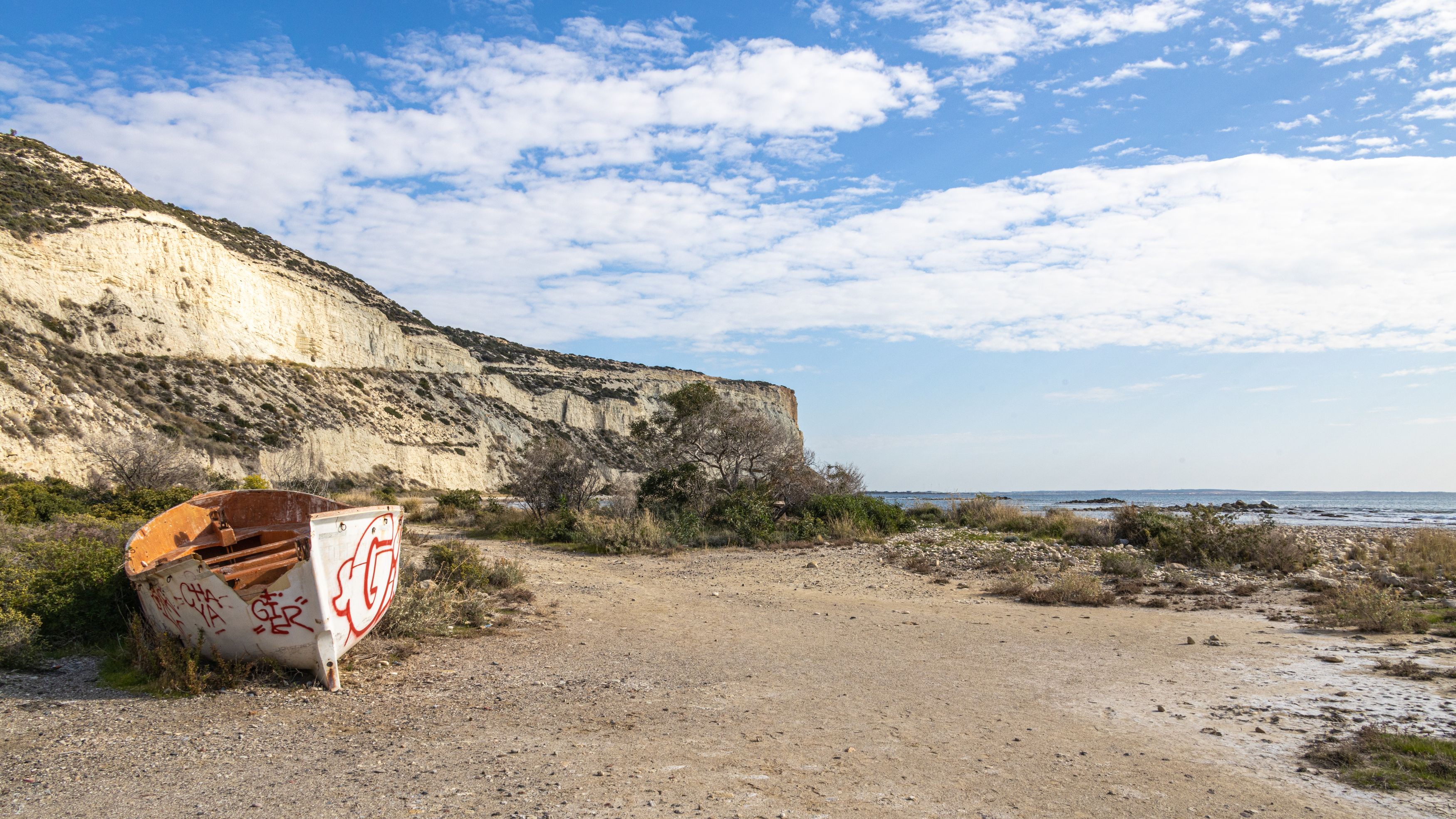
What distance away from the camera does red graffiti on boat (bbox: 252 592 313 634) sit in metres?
5.63

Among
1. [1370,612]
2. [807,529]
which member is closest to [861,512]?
[807,529]

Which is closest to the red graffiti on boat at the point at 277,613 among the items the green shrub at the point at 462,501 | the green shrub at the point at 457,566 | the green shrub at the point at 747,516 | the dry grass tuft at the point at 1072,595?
the green shrub at the point at 457,566

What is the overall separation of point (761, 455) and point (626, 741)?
16655 millimetres

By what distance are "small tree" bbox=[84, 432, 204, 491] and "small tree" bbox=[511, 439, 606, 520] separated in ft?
27.0

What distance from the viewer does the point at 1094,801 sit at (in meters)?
3.99

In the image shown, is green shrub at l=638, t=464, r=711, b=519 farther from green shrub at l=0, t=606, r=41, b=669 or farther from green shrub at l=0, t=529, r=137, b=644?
green shrub at l=0, t=606, r=41, b=669

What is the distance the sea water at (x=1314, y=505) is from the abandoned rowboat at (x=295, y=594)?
16.5 meters

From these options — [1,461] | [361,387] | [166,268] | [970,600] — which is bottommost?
[970,600]

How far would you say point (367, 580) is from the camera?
632cm

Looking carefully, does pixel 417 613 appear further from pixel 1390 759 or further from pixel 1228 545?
pixel 1228 545

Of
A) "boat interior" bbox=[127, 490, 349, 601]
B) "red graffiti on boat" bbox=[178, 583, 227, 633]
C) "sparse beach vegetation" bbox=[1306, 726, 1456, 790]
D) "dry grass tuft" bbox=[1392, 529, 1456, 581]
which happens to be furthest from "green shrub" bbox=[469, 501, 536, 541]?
"dry grass tuft" bbox=[1392, 529, 1456, 581]

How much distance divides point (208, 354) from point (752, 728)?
136 ft

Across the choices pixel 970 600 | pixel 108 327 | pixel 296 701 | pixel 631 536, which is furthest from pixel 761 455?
pixel 108 327

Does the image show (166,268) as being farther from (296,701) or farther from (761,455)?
(296,701)
